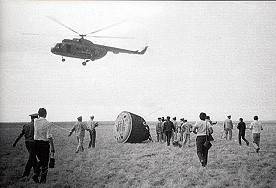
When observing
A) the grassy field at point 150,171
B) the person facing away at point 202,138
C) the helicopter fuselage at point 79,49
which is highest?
the helicopter fuselage at point 79,49

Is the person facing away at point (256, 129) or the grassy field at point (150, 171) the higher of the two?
the person facing away at point (256, 129)

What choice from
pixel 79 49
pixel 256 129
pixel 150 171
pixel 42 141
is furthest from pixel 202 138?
pixel 79 49

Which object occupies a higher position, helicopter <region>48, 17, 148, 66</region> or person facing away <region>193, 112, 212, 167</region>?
helicopter <region>48, 17, 148, 66</region>

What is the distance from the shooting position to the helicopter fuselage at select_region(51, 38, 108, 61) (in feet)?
77.9

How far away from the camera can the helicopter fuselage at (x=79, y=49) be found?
2373 cm

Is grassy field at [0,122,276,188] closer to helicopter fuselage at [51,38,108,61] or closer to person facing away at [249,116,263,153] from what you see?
person facing away at [249,116,263,153]

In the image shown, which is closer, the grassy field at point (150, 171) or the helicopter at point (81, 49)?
the grassy field at point (150, 171)

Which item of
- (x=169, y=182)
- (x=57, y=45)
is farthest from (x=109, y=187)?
(x=57, y=45)

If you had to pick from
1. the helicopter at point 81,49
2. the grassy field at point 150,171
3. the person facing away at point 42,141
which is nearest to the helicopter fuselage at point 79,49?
the helicopter at point 81,49

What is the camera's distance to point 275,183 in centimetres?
895

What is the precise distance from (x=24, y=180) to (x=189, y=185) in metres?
4.85

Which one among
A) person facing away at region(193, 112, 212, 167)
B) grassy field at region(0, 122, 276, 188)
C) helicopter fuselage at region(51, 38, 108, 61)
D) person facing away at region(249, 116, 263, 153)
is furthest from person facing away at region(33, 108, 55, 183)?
helicopter fuselage at region(51, 38, 108, 61)

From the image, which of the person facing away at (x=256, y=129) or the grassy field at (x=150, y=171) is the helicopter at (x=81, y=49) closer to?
the grassy field at (x=150, y=171)

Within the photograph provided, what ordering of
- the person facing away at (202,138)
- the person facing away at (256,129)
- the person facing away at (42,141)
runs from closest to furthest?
the person facing away at (42,141)
the person facing away at (202,138)
the person facing away at (256,129)
